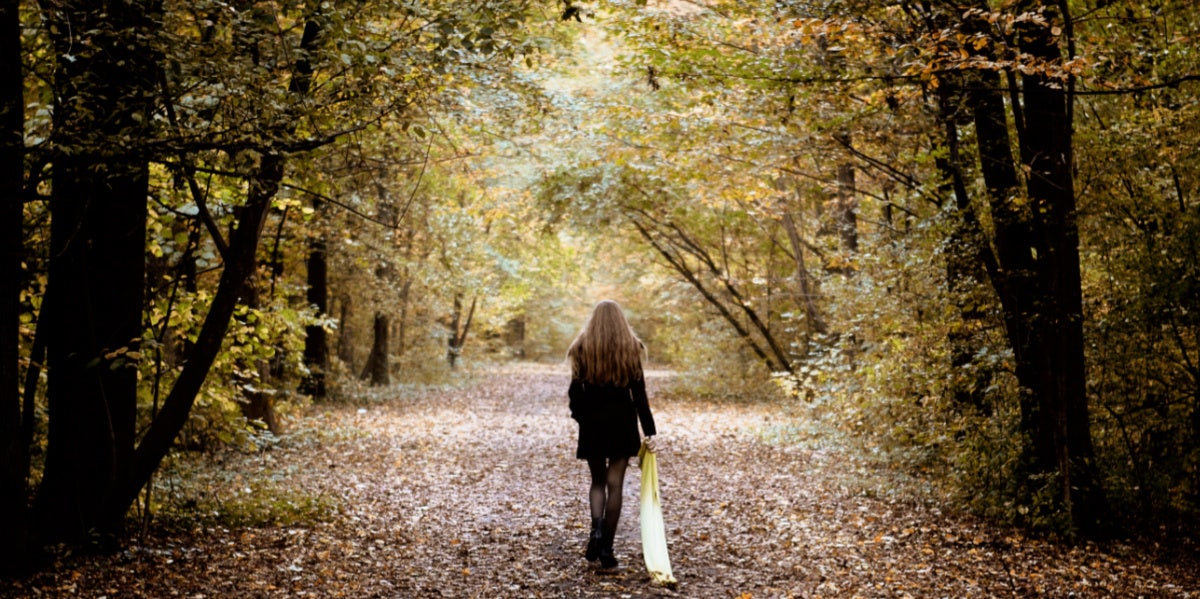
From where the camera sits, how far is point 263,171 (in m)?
6.39

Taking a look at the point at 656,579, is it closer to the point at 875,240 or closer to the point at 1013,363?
the point at 1013,363

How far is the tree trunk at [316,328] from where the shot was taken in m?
17.3

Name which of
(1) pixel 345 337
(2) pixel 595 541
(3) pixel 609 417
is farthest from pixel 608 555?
(1) pixel 345 337

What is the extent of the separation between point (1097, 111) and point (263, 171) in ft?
23.6

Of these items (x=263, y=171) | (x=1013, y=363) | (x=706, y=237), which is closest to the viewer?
(x=263, y=171)

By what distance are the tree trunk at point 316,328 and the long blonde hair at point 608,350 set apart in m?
10.9

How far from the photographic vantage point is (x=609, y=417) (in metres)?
6.84

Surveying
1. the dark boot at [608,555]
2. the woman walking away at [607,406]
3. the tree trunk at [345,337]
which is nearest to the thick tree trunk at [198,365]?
the woman walking away at [607,406]

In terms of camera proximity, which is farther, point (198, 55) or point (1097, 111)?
point (1097, 111)

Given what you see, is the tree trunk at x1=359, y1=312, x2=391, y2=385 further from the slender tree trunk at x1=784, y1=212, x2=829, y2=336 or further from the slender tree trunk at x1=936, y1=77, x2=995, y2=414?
the slender tree trunk at x1=936, y1=77, x2=995, y2=414

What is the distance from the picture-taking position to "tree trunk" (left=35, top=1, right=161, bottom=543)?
5730 mm

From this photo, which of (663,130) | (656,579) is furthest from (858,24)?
(663,130)

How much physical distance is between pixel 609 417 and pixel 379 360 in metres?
18.0

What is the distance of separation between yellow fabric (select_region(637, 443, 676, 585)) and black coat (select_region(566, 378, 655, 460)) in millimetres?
216
